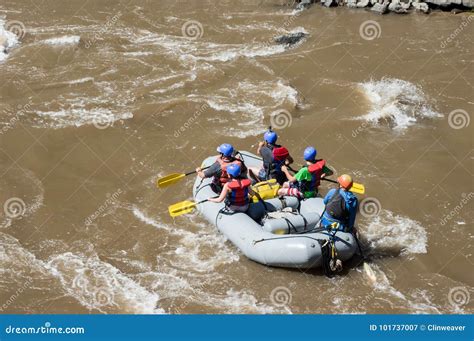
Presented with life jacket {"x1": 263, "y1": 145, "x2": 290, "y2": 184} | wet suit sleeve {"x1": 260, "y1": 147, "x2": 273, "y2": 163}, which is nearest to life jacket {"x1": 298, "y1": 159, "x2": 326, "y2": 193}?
life jacket {"x1": 263, "y1": 145, "x2": 290, "y2": 184}

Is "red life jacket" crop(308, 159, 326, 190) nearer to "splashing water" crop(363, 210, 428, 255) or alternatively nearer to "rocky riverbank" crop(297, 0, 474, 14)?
"splashing water" crop(363, 210, 428, 255)

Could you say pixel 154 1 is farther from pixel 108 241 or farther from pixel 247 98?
pixel 108 241

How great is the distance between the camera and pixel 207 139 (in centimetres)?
1338

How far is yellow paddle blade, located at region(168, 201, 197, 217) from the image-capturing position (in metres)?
10.5

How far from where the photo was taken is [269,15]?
816 inches

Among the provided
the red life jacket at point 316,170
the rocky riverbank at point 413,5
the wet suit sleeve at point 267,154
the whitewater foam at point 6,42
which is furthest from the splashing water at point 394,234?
the rocky riverbank at point 413,5

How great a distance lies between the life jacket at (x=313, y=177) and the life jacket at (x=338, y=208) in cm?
93

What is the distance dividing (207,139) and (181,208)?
10.3ft

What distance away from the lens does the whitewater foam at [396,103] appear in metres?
14.1

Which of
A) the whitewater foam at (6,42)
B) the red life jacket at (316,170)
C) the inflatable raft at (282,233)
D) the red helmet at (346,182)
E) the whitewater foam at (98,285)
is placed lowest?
the whitewater foam at (6,42)

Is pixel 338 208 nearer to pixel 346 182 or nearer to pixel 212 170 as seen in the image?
pixel 346 182

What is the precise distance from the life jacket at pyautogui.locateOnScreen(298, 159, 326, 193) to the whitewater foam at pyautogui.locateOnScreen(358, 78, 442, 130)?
4099mm

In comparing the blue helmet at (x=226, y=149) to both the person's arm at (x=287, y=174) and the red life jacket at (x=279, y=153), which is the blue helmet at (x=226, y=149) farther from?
the person's arm at (x=287, y=174)

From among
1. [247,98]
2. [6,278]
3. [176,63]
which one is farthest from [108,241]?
[176,63]
